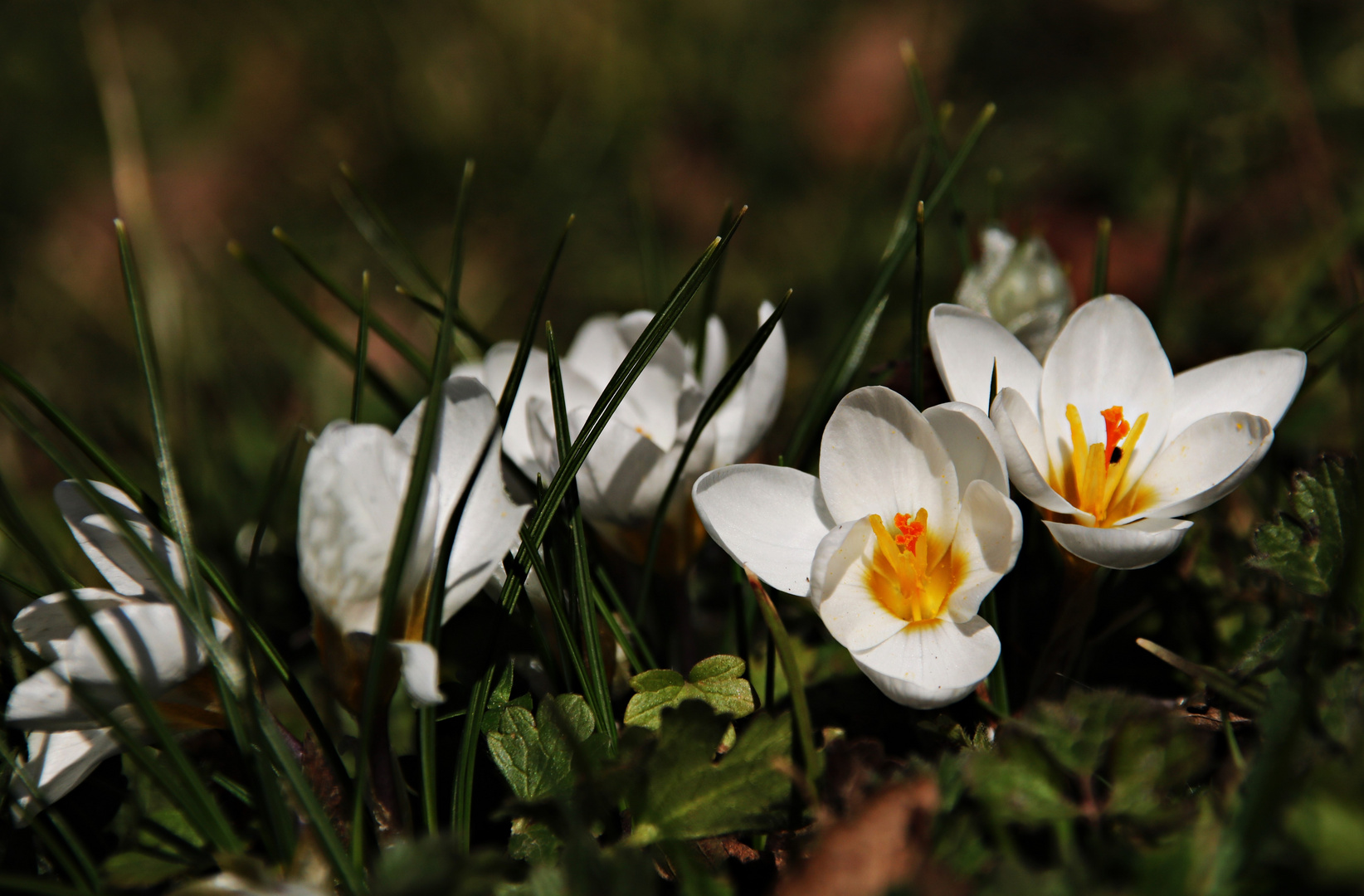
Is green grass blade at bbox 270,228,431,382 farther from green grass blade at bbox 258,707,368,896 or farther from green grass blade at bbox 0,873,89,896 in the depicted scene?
green grass blade at bbox 0,873,89,896

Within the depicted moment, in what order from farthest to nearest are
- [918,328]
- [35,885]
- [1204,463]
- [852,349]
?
[852,349] → [918,328] → [1204,463] → [35,885]

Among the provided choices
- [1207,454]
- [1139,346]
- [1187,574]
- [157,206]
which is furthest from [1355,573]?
[157,206]

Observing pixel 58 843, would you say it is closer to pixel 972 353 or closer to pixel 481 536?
pixel 481 536

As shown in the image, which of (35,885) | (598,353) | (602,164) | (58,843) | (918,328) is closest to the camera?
(35,885)

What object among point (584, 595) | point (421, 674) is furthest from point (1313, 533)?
point (421, 674)

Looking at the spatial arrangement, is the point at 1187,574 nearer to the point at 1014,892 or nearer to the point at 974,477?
the point at 974,477

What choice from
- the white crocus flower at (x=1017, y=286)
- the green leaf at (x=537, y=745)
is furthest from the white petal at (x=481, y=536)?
the white crocus flower at (x=1017, y=286)
